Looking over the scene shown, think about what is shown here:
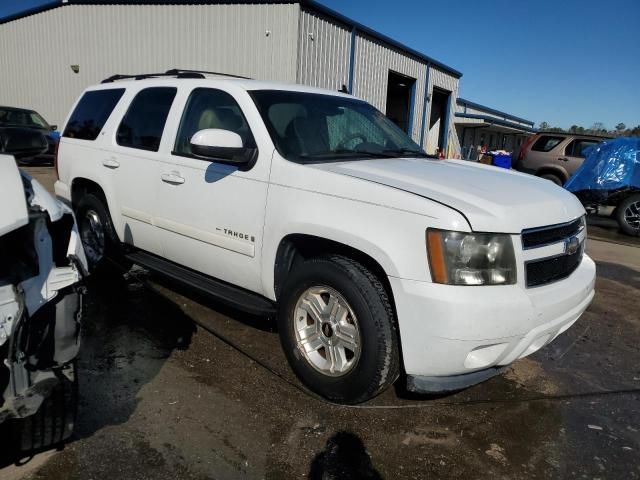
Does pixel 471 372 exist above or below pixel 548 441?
above

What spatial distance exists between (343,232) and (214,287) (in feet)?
4.18

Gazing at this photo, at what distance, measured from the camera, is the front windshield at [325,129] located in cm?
340

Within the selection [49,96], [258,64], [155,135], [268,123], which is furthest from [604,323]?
[49,96]

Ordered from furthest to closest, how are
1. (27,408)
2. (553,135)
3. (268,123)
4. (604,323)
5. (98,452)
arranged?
(553,135) < (604,323) < (268,123) < (98,452) < (27,408)

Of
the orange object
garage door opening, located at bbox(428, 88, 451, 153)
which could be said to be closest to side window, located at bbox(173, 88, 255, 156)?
the orange object

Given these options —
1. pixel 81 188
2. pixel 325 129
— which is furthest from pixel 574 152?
pixel 81 188

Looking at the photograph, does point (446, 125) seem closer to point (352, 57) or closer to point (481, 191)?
point (352, 57)

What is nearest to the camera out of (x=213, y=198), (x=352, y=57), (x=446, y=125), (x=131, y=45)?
(x=213, y=198)

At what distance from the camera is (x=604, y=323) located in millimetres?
4766

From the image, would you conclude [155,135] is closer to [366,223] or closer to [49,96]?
[366,223]

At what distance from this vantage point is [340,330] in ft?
9.60

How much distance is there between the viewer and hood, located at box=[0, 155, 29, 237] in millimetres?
1962

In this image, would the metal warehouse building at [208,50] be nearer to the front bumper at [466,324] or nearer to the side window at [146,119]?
the side window at [146,119]

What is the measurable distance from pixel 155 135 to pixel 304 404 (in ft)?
8.02
